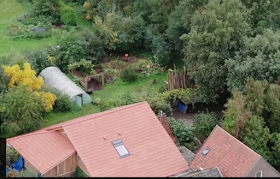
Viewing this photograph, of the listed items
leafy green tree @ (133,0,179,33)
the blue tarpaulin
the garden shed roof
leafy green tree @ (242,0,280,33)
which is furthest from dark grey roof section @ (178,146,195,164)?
leafy green tree @ (133,0,179,33)

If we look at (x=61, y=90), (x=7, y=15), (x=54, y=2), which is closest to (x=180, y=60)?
(x=61, y=90)

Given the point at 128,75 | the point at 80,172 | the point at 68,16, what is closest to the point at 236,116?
the point at 80,172

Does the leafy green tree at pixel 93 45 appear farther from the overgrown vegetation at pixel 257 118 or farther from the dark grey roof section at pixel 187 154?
the overgrown vegetation at pixel 257 118

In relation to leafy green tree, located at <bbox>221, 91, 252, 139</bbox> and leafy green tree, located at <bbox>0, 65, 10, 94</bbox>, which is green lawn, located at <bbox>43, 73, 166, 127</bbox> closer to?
leafy green tree, located at <bbox>0, 65, 10, 94</bbox>

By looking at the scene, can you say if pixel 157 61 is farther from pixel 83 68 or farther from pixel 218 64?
pixel 218 64

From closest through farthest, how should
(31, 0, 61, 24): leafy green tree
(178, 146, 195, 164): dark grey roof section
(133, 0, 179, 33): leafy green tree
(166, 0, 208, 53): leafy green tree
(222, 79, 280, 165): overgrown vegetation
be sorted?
(222, 79, 280, 165): overgrown vegetation → (178, 146, 195, 164): dark grey roof section → (166, 0, 208, 53): leafy green tree → (133, 0, 179, 33): leafy green tree → (31, 0, 61, 24): leafy green tree

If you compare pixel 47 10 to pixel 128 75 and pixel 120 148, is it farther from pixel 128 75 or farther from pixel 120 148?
pixel 120 148
